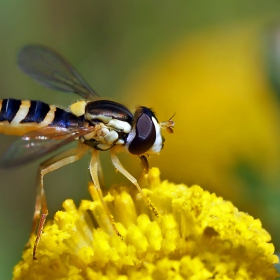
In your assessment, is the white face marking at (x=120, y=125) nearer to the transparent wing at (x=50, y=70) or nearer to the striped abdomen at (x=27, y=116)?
the striped abdomen at (x=27, y=116)

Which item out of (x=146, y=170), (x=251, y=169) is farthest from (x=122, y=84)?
(x=146, y=170)

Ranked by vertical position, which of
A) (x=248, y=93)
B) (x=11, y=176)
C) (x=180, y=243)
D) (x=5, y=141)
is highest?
(x=248, y=93)

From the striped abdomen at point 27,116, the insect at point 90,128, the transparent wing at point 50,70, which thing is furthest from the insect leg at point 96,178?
the transparent wing at point 50,70

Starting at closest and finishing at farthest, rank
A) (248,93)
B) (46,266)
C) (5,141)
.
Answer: (46,266) → (248,93) → (5,141)

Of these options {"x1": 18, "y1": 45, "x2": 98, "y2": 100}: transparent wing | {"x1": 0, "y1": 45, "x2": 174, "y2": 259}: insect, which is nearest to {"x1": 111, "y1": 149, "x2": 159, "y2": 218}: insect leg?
{"x1": 0, "y1": 45, "x2": 174, "y2": 259}: insect

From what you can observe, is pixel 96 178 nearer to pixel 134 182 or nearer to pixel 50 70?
pixel 134 182

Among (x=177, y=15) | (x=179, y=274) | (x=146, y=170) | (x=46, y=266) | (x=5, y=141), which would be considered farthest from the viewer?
(x=177, y=15)

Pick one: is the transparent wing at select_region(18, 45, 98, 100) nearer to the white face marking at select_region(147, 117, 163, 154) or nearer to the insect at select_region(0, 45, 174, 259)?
the insect at select_region(0, 45, 174, 259)

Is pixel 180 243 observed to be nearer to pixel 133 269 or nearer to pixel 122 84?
pixel 133 269
